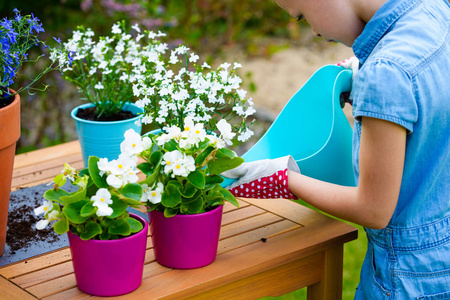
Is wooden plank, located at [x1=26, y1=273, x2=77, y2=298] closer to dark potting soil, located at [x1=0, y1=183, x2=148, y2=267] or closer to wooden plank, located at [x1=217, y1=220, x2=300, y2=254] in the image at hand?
dark potting soil, located at [x1=0, y1=183, x2=148, y2=267]

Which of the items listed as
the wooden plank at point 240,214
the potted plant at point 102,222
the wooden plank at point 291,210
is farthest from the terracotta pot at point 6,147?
the wooden plank at point 291,210

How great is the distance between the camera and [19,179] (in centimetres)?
183

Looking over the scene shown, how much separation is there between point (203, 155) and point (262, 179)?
0.18 metres

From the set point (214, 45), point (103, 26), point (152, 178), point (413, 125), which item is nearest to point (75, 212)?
point (152, 178)

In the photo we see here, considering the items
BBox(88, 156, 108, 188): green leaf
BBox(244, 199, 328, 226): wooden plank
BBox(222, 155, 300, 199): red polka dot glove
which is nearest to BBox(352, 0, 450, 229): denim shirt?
BBox(222, 155, 300, 199): red polka dot glove

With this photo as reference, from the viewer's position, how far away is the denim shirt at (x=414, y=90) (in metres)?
1.14

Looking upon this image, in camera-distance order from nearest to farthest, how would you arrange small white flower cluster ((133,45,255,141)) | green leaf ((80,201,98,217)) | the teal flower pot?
green leaf ((80,201,98,217)) < small white flower cluster ((133,45,255,141)) < the teal flower pot

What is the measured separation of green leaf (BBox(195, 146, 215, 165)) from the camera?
1243mm

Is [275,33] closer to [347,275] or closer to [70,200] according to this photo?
[347,275]

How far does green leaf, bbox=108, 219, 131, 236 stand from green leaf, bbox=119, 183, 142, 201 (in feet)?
0.16

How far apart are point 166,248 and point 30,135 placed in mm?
2950

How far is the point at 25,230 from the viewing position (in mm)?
1517

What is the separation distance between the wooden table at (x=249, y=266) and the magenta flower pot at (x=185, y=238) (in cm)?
2

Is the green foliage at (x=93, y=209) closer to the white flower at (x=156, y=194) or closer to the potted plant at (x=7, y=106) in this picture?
the white flower at (x=156, y=194)
